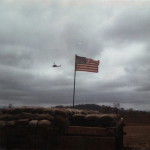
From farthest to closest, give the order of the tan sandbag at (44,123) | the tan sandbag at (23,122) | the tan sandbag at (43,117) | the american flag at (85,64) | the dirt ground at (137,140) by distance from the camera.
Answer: the american flag at (85,64) < the dirt ground at (137,140) < the tan sandbag at (43,117) < the tan sandbag at (23,122) < the tan sandbag at (44,123)

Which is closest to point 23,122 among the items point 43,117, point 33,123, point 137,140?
point 33,123

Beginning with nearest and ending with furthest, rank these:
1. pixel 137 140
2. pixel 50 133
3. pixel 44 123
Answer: pixel 44 123, pixel 50 133, pixel 137 140

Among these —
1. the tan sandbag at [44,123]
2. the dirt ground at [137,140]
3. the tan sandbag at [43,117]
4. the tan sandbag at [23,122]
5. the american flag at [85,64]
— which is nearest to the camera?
the tan sandbag at [44,123]

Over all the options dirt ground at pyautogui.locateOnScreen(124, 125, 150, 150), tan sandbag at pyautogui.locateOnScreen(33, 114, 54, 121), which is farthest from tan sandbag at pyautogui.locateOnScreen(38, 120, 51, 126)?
dirt ground at pyautogui.locateOnScreen(124, 125, 150, 150)

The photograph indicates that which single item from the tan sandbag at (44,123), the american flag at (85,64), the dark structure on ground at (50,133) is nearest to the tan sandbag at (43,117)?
the dark structure on ground at (50,133)

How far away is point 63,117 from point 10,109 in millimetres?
2120

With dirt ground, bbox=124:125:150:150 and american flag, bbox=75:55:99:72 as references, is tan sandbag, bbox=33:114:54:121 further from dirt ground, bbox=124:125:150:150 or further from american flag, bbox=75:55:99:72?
american flag, bbox=75:55:99:72

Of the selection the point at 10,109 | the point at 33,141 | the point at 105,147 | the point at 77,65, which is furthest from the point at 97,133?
the point at 77,65

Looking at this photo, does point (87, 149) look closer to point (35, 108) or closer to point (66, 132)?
point (66, 132)

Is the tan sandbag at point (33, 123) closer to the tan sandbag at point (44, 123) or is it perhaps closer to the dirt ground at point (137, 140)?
the tan sandbag at point (44, 123)

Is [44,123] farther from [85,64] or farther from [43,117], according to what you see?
[85,64]

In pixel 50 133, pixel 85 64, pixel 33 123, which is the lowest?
pixel 50 133

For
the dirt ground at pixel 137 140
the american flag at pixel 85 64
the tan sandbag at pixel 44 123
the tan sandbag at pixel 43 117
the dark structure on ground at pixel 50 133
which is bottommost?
the dirt ground at pixel 137 140

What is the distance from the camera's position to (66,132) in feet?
42.3
